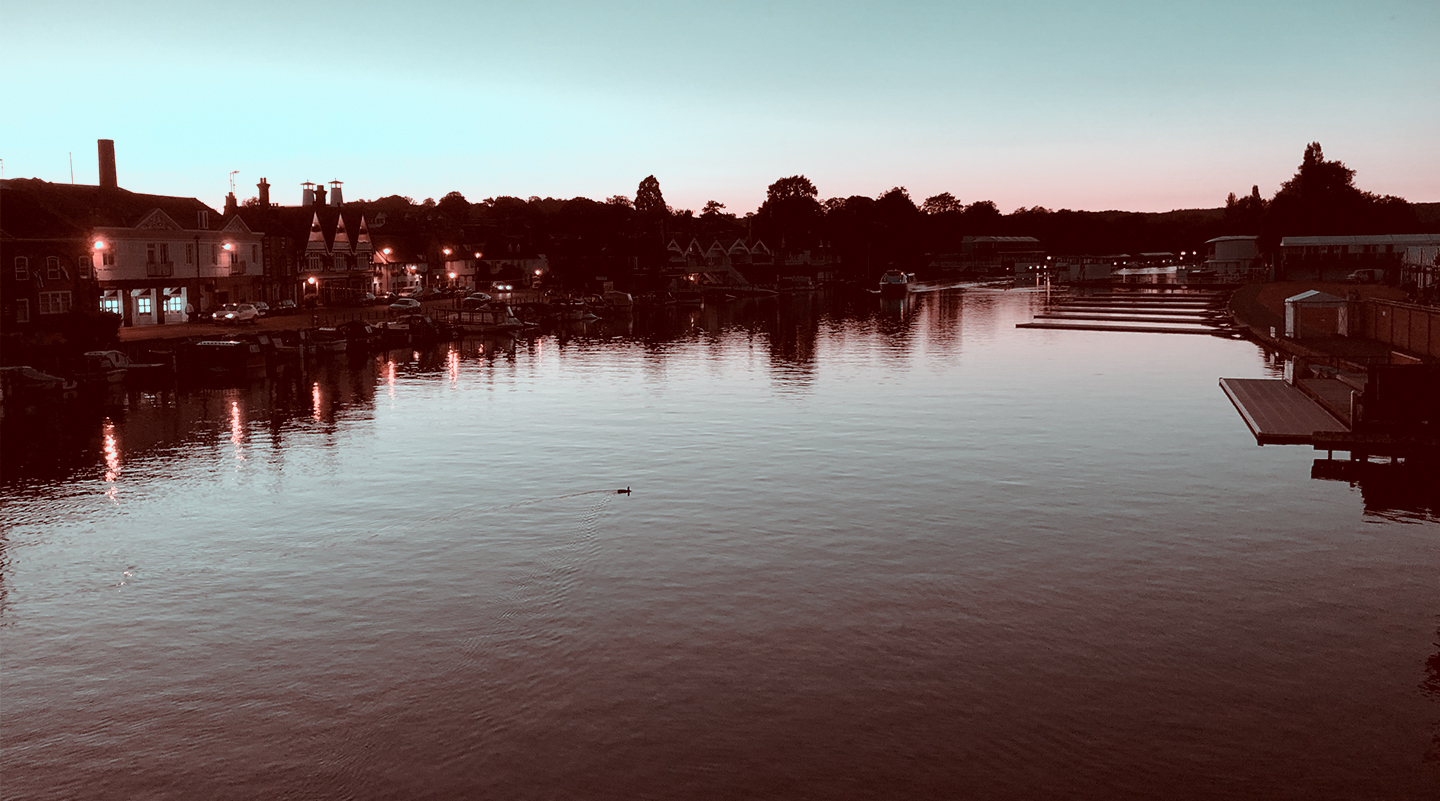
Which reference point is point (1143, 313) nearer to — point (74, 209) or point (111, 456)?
point (74, 209)

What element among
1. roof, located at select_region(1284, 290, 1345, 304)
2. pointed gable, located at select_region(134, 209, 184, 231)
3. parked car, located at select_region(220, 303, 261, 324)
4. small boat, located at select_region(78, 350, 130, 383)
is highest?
pointed gable, located at select_region(134, 209, 184, 231)

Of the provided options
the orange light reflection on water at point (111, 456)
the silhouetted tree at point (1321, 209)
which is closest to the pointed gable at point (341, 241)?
the orange light reflection on water at point (111, 456)

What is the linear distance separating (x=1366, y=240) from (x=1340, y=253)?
15.2 feet

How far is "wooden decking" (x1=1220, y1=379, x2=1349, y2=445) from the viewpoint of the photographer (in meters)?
45.8

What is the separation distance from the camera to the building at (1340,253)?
5591 inches

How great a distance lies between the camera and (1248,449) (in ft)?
151

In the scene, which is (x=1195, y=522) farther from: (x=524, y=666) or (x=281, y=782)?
(x=281, y=782)

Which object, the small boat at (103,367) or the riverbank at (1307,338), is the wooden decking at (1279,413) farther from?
the small boat at (103,367)

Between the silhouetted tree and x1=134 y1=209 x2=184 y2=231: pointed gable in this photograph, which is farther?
the silhouetted tree

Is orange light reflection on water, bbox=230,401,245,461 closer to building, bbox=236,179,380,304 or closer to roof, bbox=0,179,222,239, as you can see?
roof, bbox=0,179,222,239

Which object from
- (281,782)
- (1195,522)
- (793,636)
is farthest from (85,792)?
(1195,522)

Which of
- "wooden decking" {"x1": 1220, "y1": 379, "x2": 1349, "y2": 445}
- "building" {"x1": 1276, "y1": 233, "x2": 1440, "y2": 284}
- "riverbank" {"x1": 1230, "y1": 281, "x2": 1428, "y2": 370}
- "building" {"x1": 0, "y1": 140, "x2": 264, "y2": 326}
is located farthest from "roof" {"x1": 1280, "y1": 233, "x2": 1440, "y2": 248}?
"building" {"x1": 0, "y1": 140, "x2": 264, "y2": 326}

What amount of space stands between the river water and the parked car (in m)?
49.7

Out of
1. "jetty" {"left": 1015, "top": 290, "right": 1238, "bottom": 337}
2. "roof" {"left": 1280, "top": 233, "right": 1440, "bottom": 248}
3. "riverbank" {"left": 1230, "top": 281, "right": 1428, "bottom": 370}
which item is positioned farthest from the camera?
"roof" {"left": 1280, "top": 233, "right": 1440, "bottom": 248}
